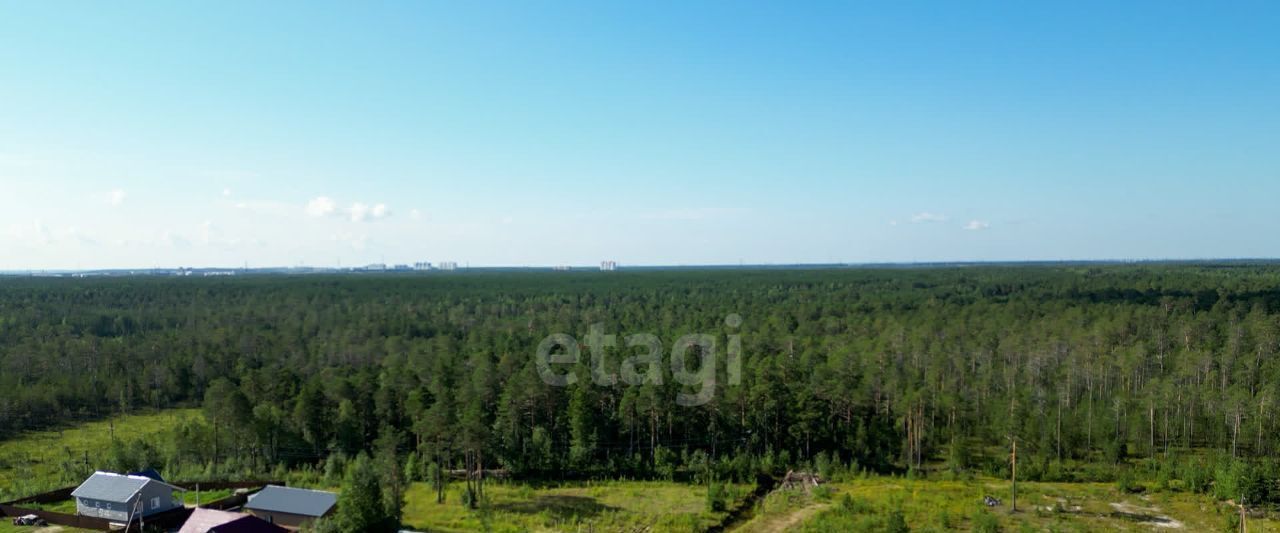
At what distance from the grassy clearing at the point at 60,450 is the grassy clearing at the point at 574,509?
19.4 metres

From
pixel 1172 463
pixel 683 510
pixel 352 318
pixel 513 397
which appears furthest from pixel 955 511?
pixel 352 318

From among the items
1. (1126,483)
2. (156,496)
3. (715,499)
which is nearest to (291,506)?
(156,496)

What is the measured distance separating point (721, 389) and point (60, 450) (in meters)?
44.2

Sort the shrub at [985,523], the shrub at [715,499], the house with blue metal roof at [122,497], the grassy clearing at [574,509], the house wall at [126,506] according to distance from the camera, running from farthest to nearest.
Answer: the shrub at [715,499] → the grassy clearing at [574,509] → the house wall at [126,506] → the house with blue metal roof at [122,497] → the shrub at [985,523]

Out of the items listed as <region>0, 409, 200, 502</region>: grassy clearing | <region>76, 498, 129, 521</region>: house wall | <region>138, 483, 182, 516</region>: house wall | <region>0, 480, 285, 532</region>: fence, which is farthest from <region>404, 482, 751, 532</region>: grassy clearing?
<region>0, 409, 200, 502</region>: grassy clearing

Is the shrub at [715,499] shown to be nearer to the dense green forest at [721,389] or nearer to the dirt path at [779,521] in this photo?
the dirt path at [779,521]

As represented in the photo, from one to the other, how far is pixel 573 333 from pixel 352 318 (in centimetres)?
3651

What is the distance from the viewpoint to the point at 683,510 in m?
35.0

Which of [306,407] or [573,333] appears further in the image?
[573,333]

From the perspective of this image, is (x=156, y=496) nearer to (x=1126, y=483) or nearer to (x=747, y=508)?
(x=747, y=508)

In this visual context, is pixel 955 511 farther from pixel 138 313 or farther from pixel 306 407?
pixel 138 313

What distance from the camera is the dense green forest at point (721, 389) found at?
141ft

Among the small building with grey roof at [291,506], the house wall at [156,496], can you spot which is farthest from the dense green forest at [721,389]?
the house wall at [156,496]

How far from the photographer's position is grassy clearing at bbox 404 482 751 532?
Answer: 3219 centimetres
